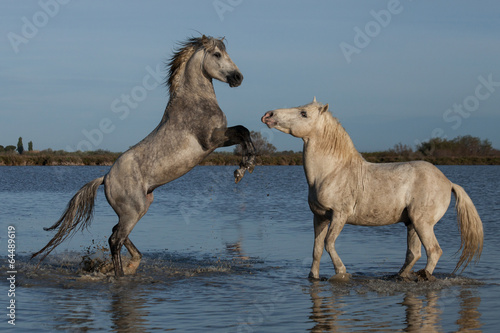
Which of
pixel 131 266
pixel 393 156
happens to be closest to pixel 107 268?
pixel 131 266

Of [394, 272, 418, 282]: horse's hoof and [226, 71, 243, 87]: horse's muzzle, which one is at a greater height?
[226, 71, 243, 87]: horse's muzzle

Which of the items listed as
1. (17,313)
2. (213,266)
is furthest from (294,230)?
(17,313)

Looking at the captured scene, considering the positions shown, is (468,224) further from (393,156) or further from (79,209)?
(393,156)

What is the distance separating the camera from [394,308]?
660 centimetres

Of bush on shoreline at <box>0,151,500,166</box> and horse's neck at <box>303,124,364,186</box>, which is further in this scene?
bush on shoreline at <box>0,151,500,166</box>

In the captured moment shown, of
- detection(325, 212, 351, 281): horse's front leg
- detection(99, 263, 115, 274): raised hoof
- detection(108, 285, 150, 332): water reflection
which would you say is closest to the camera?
detection(108, 285, 150, 332): water reflection

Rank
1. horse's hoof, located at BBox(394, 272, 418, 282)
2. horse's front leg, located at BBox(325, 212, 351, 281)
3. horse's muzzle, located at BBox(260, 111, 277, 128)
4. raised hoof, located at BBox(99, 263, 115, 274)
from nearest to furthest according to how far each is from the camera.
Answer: horse's muzzle, located at BBox(260, 111, 277, 128), horse's front leg, located at BBox(325, 212, 351, 281), horse's hoof, located at BBox(394, 272, 418, 282), raised hoof, located at BBox(99, 263, 115, 274)

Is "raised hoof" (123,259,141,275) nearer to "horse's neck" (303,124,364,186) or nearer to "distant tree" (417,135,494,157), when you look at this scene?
"horse's neck" (303,124,364,186)

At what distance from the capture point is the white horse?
7.78 meters

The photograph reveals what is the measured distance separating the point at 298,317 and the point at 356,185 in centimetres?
221

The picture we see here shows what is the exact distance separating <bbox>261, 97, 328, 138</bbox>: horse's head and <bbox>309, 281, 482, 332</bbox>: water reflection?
191 centimetres

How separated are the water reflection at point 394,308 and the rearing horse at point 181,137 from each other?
1.89 meters

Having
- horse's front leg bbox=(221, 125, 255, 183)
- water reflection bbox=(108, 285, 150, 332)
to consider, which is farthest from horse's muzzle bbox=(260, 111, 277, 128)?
water reflection bbox=(108, 285, 150, 332)

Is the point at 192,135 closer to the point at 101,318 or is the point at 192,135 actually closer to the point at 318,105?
the point at 318,105
